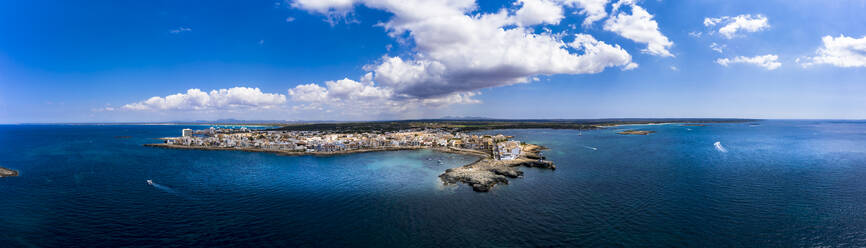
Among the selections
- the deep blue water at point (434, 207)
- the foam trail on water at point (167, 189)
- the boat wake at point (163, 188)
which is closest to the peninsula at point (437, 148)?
the deep blue water at point (434, 207)

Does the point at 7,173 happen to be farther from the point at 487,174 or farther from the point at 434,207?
the point at 487,174

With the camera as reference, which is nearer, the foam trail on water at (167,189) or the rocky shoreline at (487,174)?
the foam trail on water at (167,189)

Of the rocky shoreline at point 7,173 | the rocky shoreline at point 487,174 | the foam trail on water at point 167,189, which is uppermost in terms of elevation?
the rocky shoreline at point 7,173

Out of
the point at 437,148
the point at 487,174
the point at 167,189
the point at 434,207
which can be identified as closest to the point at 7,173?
the point at 167,189

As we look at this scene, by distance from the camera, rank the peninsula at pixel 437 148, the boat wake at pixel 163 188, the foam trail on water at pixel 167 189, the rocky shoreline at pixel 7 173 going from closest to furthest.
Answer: the foam trail on water at pixel 167 189 → the boat wake at pixel 163 188 → the rocky shoreline at pixel 7 173 → the peninsula at pixel 437 148

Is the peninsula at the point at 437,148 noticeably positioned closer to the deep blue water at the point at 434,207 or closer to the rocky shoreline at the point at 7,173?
the deep blue water at the point at 434,207

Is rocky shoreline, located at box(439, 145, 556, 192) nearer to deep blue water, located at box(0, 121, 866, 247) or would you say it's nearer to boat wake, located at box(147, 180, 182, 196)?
deep blue water, located at box(0, 121, 866, 247)

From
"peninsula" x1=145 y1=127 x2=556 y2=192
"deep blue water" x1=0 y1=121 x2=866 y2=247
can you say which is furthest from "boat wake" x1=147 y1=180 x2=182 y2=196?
"peninsula" x1=145 y1=127 x2=556 y2=192

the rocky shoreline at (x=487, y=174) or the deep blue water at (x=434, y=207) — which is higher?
the rocky shoreline at (x=487, y=174)
